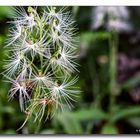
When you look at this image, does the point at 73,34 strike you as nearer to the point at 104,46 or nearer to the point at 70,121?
the point at 104,46

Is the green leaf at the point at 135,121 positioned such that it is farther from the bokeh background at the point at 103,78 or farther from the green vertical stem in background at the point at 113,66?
the green vertical stem in background at the point at 113,66

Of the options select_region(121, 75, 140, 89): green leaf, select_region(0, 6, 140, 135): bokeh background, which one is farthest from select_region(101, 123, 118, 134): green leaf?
select_region(121, 75, 140, 89): green leaf

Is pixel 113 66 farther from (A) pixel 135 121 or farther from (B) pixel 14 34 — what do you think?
(B) pixel 14 34

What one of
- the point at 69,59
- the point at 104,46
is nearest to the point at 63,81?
the point at 69,59

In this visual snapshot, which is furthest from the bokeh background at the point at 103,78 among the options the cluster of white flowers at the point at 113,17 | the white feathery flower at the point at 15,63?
the white feathery flower at the point at 15,63

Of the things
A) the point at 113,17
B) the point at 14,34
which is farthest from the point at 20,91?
the point at 113,17

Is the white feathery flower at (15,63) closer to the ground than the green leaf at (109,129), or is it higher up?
higher up

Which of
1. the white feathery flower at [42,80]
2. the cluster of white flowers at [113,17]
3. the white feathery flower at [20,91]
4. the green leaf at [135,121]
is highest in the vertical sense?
the cluster of white flowers at [113,17]
